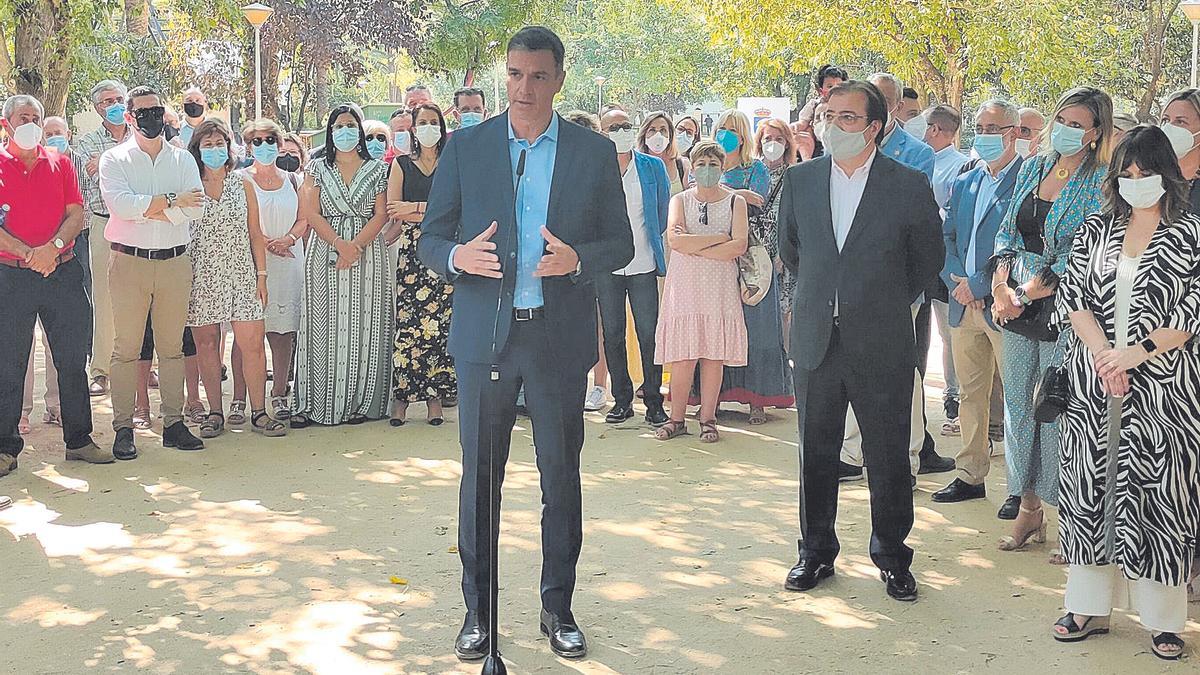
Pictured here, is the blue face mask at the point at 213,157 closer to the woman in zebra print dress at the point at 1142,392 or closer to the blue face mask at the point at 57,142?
the blue face mask at the point at 57,142

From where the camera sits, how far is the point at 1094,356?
481 centimetres

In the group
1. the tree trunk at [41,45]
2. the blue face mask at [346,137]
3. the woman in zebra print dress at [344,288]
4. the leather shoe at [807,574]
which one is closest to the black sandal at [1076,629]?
the leather shoe at [807,574]

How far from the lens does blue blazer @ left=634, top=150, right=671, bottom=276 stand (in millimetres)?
9039

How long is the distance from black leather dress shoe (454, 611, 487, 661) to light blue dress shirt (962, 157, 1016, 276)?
10.2ft

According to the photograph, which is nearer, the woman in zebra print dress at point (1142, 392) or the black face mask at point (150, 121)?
the woman in zebra print dress at point (1142, 392)

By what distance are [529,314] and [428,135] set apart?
4207 millimetres

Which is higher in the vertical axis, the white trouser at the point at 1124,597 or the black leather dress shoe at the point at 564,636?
the white trouser at the point at 1124,597

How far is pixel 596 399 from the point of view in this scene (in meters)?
9.48

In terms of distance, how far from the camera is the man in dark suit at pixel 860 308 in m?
5.34

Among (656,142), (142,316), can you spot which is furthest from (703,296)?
(142,316)

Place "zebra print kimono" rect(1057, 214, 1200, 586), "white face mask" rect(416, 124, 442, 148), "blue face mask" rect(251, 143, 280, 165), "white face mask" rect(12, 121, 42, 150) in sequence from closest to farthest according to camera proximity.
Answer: "zebra print kimono" rect(1057, 214, 1200, 586)
"white face mask" rect(12, 121, 42, 150)
"white face mask" rect(416, 124, 442, 148)
"blue face mask" rect(251, 143, 280, 165)

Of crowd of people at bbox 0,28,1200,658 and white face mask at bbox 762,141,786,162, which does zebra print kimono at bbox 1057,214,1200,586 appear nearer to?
crowd of people at bbox 0,28,1200,658

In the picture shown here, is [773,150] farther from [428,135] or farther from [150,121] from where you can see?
[150,121]

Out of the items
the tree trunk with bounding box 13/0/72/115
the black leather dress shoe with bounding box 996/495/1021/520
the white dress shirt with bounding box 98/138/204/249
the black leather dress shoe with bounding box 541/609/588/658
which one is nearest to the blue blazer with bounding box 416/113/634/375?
the black leather dress shoe with bounding box 541/609/588/658
